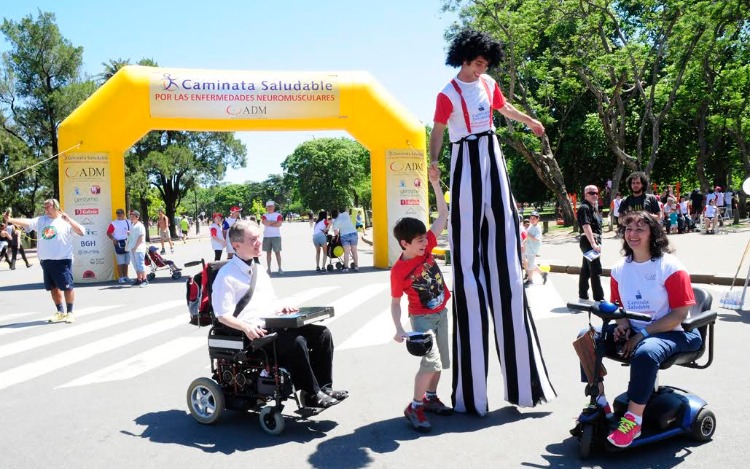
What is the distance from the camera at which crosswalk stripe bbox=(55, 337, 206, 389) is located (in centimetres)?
632

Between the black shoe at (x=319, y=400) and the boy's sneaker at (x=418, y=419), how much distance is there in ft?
1.71

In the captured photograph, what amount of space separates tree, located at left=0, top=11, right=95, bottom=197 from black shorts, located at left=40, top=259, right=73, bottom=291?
3303cm

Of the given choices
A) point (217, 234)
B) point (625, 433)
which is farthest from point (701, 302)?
point (217, 234)

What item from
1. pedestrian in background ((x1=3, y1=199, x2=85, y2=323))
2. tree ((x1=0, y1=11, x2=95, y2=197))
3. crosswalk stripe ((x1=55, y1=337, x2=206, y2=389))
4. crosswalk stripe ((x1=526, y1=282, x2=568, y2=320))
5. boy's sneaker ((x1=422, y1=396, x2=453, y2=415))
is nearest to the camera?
boy's sneaker ((x1=422, y1=396, x2=453, y2=415))

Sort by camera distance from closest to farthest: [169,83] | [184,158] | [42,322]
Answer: [42,322], [169,83], [184,158]

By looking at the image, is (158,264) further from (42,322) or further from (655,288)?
(655,288)

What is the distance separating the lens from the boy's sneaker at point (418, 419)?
451cm

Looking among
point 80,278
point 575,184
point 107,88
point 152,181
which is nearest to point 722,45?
point 575,184

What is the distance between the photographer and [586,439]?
12.6ft

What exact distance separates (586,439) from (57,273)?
816 centimetres

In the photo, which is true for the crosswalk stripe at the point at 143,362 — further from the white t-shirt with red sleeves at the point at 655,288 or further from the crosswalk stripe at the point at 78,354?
the white t-shirt with red sleeves at the point at 655,288

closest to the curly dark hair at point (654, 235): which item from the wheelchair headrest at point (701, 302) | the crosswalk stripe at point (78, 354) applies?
the wheelchair headrest at point (701, 302)

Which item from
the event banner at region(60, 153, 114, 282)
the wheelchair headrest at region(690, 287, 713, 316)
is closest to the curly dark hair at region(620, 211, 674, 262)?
the wheelchair headrest at region(690, 287, 713, 316)

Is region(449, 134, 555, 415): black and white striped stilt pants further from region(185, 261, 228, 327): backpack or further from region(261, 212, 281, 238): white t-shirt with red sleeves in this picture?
region(261, 212, 281, 238): white t-shirt with red sleeves
